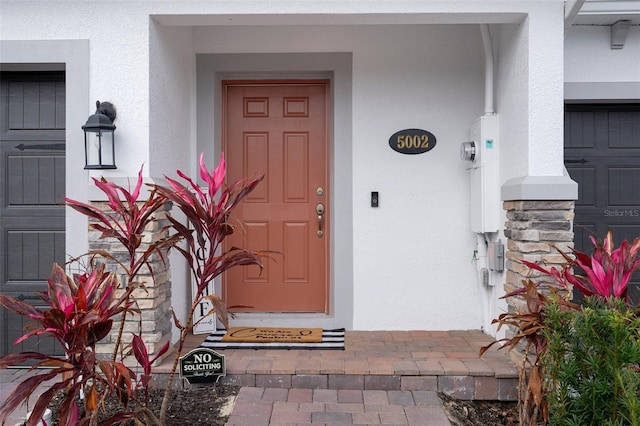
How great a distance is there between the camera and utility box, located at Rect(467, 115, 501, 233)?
15.0ft

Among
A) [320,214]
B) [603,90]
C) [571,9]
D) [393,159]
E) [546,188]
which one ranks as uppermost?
[571,9]

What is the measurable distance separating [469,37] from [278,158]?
6.13 ft

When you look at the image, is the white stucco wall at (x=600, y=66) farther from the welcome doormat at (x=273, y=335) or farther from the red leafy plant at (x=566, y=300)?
the welcome doormat at (x=273, y=335)

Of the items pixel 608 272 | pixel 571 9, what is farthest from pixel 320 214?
pixel 608 272

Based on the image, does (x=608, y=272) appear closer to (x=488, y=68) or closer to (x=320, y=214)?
(x=488, y=68)

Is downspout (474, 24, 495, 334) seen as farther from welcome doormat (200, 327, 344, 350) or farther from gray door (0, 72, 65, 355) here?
gray door (0, 72, 65, 355)

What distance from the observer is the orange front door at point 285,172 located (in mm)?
5230

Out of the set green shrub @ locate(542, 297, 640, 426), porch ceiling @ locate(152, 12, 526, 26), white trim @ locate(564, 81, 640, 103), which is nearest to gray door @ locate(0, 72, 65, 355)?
porch ceiling @ locate(152, 12, 526, 26)

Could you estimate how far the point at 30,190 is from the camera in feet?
14.5

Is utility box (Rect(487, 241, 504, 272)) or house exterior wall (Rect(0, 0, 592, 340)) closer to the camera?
utility box (Rect(487, 241, 504, 272))

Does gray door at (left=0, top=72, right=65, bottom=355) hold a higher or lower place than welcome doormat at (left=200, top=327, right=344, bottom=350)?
higher

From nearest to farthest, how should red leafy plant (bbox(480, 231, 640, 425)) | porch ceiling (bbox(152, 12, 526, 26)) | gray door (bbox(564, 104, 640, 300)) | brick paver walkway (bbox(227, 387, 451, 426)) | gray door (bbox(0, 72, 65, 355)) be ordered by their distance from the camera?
red leafy plant (bbox(480, 231, 640, 425)) < brick paver walkway (bbox(227, 387, 451, 426)) < porch ceiling (bbox(152, 12, 526, 26)) < gray door (bbox(0, 72, 65, 355)) < gray door (bbox(564, 104, 640, 300))

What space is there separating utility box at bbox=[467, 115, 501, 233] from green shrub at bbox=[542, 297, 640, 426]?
5.38ft

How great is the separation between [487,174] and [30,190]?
→ 334 centimetres
